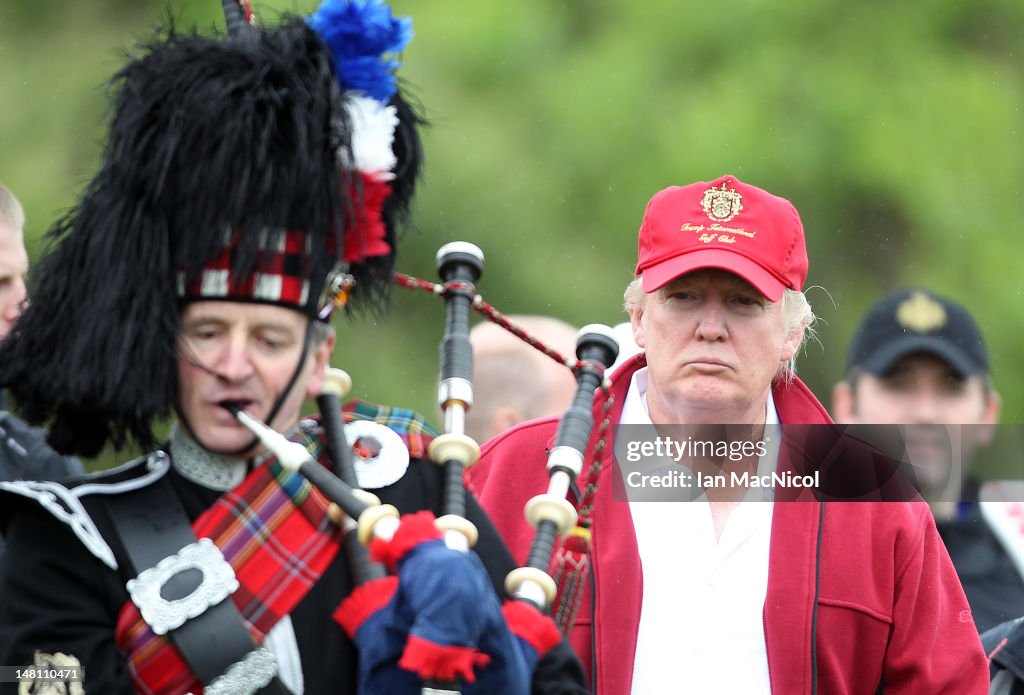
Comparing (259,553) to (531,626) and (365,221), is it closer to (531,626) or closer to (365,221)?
(531,626)

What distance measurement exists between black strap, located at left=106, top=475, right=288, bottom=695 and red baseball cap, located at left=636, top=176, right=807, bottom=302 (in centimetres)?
143

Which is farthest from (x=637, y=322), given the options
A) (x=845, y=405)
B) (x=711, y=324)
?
(x=845, y=405)

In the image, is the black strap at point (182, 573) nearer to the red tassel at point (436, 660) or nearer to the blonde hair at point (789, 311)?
the red tassel at point (436, 660)

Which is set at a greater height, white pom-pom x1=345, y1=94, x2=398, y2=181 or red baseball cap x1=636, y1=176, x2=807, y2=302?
red baseball cap x1=636, y1=176, x2=807, y2=302

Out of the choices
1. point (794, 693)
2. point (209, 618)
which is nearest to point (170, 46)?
point (209, 618)

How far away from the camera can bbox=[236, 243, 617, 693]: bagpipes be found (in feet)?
10.7

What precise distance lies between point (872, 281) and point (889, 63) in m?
0.95

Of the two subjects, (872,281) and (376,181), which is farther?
(872,281)

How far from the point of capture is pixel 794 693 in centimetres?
420

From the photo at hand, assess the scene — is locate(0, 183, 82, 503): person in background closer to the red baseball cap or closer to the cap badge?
the red baseball cap

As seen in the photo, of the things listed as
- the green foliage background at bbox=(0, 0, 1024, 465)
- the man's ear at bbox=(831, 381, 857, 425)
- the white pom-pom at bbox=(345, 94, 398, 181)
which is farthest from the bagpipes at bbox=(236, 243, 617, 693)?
the green foliage background at bbox=(0, 0, 1024, 465)

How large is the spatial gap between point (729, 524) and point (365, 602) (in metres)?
1.28

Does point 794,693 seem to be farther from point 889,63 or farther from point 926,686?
point 889,63

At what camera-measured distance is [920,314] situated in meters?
5.74
